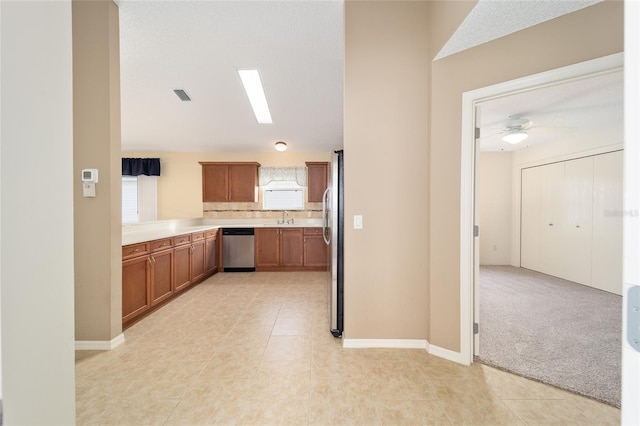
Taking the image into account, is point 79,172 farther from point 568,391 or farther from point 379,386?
point 568,391

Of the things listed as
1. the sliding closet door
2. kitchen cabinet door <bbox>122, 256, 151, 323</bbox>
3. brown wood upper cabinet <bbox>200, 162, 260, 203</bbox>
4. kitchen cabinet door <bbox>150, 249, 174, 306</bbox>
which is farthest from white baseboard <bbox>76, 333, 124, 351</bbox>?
the sliding closet door

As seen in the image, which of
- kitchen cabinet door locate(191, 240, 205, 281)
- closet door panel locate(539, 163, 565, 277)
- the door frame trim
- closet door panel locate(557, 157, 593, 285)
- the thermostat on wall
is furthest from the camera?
closet door panel locate(539, 163, 565, 277)

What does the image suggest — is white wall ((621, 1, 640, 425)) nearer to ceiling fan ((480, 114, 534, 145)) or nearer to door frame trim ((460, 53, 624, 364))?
door frame trim ((460, 53, 624, 364))

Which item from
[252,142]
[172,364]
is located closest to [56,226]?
[172,364]

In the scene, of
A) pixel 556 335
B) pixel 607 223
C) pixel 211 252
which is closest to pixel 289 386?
A: pixel 556 335

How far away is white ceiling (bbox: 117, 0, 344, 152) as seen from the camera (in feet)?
8.80

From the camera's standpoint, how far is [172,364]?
2082 millimetres

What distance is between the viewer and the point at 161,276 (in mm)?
3248

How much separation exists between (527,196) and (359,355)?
5304 millimetres

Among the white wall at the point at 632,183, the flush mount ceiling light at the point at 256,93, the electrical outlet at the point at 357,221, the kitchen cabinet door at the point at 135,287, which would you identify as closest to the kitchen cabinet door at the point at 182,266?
the kitchen cabinet door at the point at 135,287

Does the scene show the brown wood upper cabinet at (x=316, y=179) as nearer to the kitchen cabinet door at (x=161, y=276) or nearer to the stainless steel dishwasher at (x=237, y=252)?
the stainless steel dishwasher at (x=237, y=252)

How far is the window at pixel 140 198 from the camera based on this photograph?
5.84 m

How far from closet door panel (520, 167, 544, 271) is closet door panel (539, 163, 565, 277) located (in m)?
0.09

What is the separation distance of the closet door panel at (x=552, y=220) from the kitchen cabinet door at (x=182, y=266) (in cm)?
628
